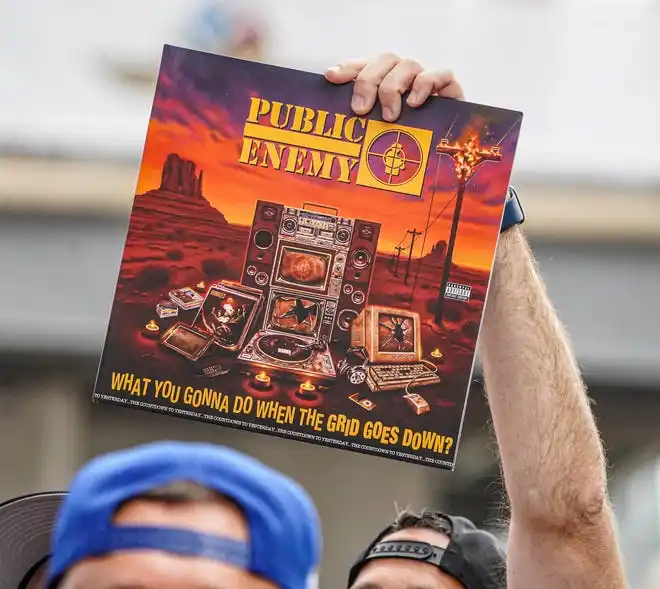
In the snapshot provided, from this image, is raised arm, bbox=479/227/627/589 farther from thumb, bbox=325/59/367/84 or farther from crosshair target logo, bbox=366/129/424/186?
thumb, bbox=325/59/367/84

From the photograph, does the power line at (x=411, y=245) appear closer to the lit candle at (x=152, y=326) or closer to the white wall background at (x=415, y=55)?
the lit candle at (x=152, y=326)

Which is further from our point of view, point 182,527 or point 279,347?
point 279,347

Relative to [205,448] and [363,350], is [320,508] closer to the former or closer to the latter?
[363,350]

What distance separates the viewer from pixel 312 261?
218cm

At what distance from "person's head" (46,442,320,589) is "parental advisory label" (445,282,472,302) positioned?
30.4 inches

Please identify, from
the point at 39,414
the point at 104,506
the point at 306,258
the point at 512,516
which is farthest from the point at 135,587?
the point at 39,414

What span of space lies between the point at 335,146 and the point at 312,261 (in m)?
0.18

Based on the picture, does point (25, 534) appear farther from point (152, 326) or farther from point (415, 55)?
point (415, 55)

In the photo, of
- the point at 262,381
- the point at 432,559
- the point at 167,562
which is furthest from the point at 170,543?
the point at 432,559

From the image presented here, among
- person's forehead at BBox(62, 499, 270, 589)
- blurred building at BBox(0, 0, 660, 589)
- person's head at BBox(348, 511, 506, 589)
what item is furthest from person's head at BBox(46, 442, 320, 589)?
blurred building at BBox(0, 0, 660, 589)

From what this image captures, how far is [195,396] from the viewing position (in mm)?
2107

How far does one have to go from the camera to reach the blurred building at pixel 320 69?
8.33m

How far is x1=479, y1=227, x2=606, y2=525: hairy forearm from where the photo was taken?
2.27 metres

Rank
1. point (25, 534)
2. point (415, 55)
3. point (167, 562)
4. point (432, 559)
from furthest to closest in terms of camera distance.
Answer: point (415, 55) → point (432, 559) → point (25, 534) → point (167, 562)
